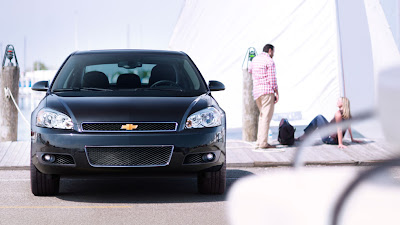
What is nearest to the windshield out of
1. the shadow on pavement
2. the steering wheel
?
the steering wheel

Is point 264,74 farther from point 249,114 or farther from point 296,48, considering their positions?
point 296,48

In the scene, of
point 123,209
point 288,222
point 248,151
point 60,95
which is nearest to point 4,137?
point 248,151

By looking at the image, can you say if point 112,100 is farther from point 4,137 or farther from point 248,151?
point 4,137

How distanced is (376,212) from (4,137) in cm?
1035

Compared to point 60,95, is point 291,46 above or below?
above

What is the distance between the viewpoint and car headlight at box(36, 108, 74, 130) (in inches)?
278

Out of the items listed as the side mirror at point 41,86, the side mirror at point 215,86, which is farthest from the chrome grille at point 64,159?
the side mirror at point 215,86

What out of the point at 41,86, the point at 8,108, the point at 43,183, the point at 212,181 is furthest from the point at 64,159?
the point at 8,108

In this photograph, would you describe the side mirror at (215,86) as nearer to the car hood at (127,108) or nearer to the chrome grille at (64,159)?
the car hood at (127,108)

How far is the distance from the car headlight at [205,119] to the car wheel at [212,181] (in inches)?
17.7

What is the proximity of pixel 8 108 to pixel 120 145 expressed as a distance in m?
5.83

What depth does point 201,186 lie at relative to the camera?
7543mm

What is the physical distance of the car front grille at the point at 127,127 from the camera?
6.95 metres

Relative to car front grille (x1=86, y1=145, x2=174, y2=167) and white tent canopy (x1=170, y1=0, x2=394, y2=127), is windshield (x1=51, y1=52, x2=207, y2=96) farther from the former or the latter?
white tent canopy (x1=170, y1=0, x2=394, y2=127)
